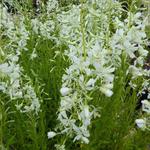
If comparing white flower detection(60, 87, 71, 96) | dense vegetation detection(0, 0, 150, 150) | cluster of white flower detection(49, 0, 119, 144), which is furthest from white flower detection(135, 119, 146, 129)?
white flower detection(60, 87, 71, 96)

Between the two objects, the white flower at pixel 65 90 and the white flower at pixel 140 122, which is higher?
the white flower at pixel 65 90

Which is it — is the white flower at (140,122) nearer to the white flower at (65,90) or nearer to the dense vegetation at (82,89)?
the dense vegetation at (82,89)

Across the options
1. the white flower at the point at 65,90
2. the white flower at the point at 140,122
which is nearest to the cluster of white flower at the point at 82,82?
the white flower at the point at 65,90

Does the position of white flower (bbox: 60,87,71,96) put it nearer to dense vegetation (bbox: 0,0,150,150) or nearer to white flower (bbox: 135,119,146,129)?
dense vegetation (bbox: 0,0,150,150)

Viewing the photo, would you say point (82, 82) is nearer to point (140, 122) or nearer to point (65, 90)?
point (65, 90)

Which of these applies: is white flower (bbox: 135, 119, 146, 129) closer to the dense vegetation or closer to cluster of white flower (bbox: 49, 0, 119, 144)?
the dense vegetation

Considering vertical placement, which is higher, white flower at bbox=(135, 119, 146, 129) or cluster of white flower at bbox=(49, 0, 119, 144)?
cluster of white flower at bbox=(49, 0, 119, 144)

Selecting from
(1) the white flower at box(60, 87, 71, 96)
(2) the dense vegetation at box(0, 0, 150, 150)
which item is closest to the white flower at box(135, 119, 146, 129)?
(2) the dense vegetation at box(0, 0, 150, 150)

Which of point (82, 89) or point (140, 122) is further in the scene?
point (140, 122)

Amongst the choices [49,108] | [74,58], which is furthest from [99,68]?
[49,108]

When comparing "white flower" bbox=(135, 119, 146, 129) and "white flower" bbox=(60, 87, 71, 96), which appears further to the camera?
"white flower" bbox=(135, 119, 146, 129)

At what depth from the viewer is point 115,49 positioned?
2561 millimetres

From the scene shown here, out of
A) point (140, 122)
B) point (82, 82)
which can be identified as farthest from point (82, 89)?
point (140, 122)

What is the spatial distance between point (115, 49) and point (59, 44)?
936 mm
